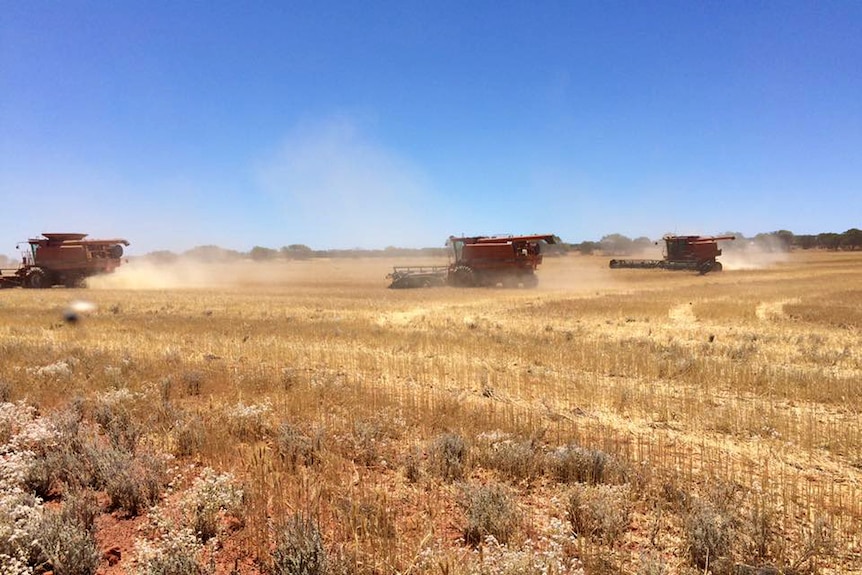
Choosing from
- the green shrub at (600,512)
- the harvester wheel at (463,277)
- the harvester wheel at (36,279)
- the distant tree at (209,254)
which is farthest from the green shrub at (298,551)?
the distant tree at (209,254)

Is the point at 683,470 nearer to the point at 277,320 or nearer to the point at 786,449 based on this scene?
the point at 786,449

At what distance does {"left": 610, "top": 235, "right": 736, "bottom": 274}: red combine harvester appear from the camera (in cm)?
4691

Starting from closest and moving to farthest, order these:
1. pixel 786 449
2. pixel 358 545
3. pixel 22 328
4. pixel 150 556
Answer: pixel 150 556 → pixel 358 545 → pixel 786 449 → pixel 22 328

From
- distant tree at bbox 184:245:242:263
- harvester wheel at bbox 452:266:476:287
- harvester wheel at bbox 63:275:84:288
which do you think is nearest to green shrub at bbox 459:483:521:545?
harvester wheel at bbox 452:266:476:287

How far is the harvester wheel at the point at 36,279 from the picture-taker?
33.8m

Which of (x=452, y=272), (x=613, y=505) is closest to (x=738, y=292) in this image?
(x=452, y=272)

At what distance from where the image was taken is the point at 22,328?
51.0ft

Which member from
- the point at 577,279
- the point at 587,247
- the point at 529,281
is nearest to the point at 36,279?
the point at 529,281

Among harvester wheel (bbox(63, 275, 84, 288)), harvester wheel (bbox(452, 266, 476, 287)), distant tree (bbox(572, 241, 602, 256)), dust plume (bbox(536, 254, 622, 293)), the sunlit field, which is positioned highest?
distant tree (bbox(572, 241, 602, 256))

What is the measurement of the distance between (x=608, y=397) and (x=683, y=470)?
3267 mm

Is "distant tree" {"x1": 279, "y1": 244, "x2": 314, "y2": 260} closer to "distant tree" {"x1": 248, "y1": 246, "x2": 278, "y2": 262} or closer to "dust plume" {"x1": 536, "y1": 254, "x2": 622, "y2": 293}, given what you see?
"distant tree" {"x1": 248, "y1": 246, "x2": 278, "y2": 262}

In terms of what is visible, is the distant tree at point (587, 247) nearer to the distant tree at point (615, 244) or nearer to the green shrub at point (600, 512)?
the distant tree at point (615, 244)

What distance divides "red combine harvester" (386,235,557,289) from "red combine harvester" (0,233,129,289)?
22.1 metres

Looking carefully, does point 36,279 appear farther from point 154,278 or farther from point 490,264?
point 490,264
